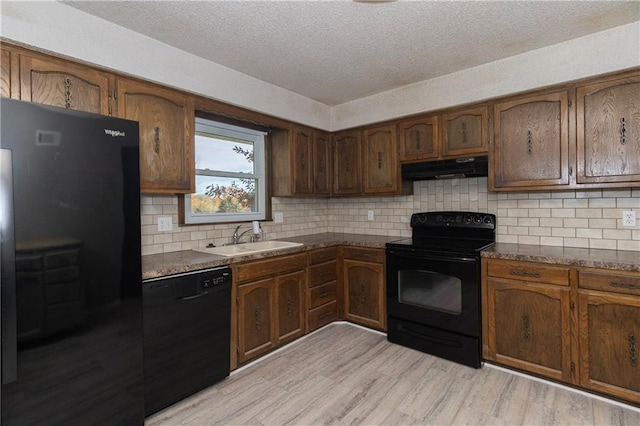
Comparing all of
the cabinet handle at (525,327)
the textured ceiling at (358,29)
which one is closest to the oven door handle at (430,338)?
the cabinet handle at (525,327)

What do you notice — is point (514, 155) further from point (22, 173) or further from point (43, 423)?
point (43, 423)

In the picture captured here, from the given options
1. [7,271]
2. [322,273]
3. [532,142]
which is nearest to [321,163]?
[322,273]

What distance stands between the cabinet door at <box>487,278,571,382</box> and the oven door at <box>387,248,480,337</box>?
136 millimetres

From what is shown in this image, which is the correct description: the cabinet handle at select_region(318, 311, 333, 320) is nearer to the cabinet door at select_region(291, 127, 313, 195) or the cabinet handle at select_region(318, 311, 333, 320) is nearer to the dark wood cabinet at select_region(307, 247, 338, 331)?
the dark wood cabinet at select_region(307, 247, 338, 331)

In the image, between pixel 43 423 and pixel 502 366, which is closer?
pixel 43 423

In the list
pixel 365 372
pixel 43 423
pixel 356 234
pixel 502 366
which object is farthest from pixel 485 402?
pixel 43 423

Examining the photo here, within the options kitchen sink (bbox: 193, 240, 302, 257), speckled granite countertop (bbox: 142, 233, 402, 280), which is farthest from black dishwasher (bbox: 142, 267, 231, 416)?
kitchen sink (bbox: 193, 240, 302, 257)

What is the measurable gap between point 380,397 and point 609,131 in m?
2.35

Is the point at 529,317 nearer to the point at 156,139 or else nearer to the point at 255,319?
the point at 255,319

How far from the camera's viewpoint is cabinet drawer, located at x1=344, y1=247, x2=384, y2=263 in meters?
3.04

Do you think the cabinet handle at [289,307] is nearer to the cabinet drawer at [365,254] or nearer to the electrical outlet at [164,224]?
the cabinet drawer at [365,254]

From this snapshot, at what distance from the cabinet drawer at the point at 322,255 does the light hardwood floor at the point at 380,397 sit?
2.72ft

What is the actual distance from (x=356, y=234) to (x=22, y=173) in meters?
3.01

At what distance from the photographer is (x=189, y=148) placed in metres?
2.40
